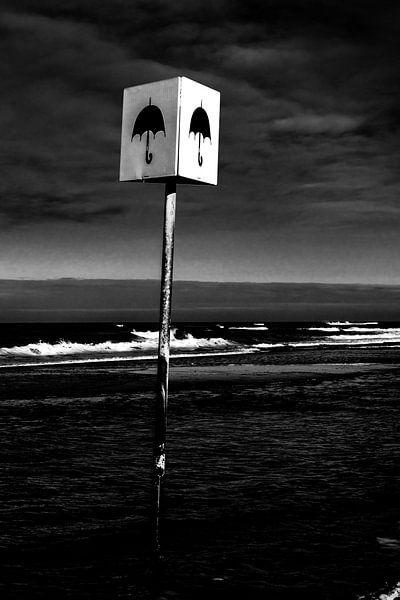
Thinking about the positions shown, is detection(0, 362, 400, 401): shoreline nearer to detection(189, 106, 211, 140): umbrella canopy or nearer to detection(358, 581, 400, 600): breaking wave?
detection(189, 106, 211, 140): umbrella canopy

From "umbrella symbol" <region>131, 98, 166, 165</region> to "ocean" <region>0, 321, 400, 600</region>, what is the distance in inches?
115

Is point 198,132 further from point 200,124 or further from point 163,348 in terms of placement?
point 163,348

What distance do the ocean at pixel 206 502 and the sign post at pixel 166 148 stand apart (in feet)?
1.89

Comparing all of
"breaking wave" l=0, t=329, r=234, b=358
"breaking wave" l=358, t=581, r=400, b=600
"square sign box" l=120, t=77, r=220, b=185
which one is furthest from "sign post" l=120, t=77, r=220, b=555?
"breaking wave" l=0, t=329, r=234, b=358

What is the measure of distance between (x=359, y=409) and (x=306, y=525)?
7788 mm

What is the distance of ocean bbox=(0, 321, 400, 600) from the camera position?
14.8 feet

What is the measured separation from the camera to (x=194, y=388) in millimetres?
17562

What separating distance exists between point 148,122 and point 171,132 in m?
0.27

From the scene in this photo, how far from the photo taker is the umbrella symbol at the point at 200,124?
16.2 feet

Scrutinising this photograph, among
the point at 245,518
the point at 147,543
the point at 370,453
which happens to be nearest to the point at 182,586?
the point at 147,543

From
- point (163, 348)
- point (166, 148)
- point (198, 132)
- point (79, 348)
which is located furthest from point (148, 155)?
point (79, 348)

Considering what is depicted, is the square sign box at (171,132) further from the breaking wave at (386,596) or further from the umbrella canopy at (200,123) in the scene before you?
the breaking wave at (386,596)

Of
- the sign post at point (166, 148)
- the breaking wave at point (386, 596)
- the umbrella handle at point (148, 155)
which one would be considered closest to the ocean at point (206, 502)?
the breaking wave at point (386, 596)

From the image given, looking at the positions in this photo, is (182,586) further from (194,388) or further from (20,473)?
(194,388)
